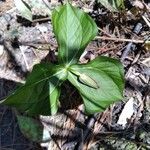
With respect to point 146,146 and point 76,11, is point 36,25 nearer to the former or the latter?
point 76,11

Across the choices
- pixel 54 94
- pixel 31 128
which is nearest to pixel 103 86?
pixel 54 94

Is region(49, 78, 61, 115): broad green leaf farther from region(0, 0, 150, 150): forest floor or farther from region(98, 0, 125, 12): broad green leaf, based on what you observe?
region(98, 0, 125, 12): broad green leaf

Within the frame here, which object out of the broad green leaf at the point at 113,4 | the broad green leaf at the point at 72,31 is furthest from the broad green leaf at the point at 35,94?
the broad green leaf at the point at 113,4

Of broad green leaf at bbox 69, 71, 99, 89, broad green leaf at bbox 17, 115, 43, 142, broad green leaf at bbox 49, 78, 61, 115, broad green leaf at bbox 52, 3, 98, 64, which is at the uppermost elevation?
broad green leaf at bbox 52, 3, 98, 64

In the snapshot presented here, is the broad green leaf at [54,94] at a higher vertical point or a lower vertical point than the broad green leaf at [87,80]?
lower

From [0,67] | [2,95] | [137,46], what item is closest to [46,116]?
[2,95]

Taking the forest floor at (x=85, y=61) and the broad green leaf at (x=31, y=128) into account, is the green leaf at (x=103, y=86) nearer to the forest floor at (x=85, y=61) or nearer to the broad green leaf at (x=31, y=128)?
the forest floor at (x=85, y=61)

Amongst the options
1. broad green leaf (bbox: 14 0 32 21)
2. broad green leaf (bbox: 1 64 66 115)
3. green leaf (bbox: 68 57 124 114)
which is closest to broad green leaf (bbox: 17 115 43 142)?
broad green leaf (bbox: 1 64 66 115)
